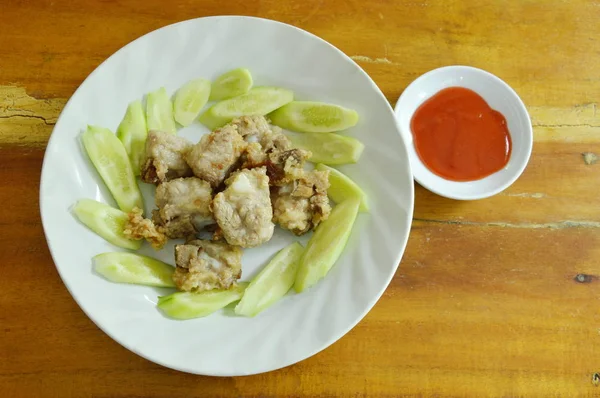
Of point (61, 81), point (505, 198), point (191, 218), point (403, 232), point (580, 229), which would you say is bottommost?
point (580, 229)

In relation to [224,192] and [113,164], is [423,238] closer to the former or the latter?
[224,192]

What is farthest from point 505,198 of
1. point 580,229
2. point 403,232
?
point 403,232

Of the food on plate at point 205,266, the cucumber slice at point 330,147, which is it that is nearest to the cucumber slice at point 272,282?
the food on plate at point 205,266

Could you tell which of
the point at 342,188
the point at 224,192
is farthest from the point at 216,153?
the point at 342,188

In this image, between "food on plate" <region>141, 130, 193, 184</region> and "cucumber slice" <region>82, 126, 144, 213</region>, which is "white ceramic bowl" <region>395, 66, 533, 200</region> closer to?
"food on plate" <region>141, 130, 193, 184</region>

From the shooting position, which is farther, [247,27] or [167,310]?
[247,27]

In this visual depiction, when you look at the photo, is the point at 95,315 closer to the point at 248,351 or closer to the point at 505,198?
the point at 248,351
